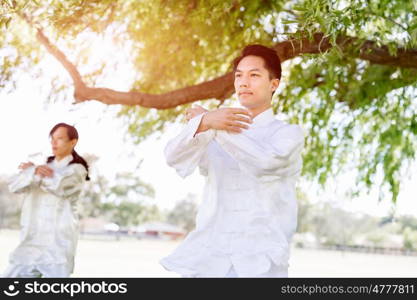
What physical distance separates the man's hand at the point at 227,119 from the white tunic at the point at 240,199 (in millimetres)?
27

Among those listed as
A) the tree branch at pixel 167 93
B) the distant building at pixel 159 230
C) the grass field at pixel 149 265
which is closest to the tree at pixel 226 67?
the tree branch at pixel 167 93

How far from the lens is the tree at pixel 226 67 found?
19.3ft

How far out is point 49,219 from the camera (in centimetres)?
560

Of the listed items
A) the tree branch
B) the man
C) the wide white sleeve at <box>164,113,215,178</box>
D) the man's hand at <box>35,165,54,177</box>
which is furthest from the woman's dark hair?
the wide white sleeve at <box>164,113,215,178</box>

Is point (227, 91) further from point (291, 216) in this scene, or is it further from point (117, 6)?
point (291, 216)

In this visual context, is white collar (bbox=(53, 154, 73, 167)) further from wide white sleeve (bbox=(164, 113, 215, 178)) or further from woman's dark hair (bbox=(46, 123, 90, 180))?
wide white sleeve (bbox=(164, 113, 215, 178))

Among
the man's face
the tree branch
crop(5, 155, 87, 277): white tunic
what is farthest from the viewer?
the tree branch

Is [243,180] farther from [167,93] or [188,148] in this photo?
[167,93]

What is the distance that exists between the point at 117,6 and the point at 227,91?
1.73 meters

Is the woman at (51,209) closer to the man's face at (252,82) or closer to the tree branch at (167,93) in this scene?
the tree branch at (167,93)

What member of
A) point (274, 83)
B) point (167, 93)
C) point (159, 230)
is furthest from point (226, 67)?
point (159, 230)

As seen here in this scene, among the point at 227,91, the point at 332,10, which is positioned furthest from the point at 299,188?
the point at 332,10

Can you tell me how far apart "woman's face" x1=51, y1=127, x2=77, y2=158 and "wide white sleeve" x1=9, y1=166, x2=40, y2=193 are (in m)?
0.26

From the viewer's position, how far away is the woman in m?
5.43
